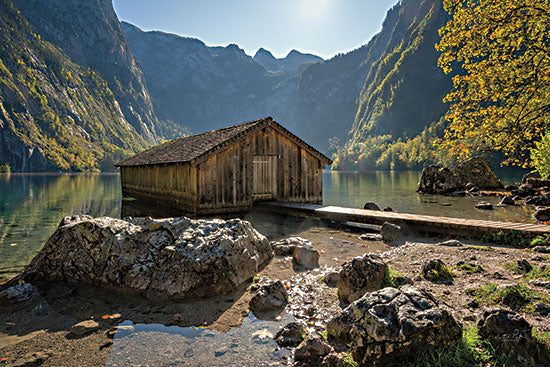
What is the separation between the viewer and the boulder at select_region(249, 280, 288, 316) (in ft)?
18.0

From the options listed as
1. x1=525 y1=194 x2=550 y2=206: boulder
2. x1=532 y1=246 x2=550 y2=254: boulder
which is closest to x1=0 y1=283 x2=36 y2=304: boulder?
x1=532 y1=246 x2=550 y2=254: boulder

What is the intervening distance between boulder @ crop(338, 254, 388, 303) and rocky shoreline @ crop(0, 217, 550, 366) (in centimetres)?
2

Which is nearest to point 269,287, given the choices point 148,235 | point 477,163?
point 148,235

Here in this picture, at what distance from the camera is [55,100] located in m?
134

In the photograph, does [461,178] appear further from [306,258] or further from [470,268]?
[306,258]

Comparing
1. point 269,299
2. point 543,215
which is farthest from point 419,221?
point 269,299

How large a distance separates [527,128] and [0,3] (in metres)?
215

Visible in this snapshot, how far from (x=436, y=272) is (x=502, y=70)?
8.69 metres

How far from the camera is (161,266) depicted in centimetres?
643

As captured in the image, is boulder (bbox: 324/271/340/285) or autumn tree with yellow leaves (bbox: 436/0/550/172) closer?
boulder (bbox: 324/271/340/285)

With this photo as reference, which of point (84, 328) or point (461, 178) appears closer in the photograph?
point (84, 328)

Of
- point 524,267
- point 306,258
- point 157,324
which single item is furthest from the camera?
point 306,258

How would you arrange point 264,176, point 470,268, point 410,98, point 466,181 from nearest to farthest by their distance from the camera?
point 470,268
point 264,176
point 466,181
point 410,98

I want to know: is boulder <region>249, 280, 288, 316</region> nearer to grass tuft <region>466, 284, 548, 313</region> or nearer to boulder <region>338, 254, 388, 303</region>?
boulder <region>338, 254, 388, 303</region>
